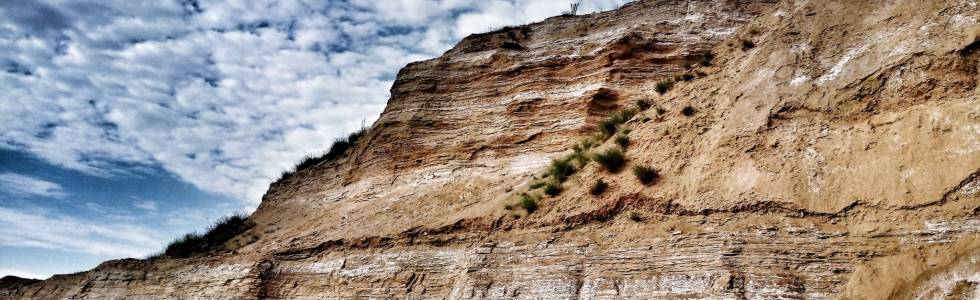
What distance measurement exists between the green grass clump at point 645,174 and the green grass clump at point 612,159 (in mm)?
710

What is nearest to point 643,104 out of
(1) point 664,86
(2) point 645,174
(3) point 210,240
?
(1) point 664,86

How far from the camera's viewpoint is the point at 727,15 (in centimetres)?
1565

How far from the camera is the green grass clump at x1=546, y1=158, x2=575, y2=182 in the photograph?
11.8 metres

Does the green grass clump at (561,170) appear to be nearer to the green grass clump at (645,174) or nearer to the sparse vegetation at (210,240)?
the green grass clump at (645,174)

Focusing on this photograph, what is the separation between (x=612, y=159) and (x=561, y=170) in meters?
1.16

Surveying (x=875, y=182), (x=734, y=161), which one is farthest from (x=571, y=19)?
(x=875, y=182)

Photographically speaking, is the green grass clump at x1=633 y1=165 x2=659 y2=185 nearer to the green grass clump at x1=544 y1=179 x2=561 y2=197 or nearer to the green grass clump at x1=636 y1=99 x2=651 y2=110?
the green grass clump at x1=544 y1=179 x2=561 y2=197

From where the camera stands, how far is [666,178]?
400 inches

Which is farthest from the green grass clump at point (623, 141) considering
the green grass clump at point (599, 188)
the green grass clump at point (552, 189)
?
the green grass clump at point (552, 189)

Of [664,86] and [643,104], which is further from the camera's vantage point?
[664,86]

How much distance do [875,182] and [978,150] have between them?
1.13 meters

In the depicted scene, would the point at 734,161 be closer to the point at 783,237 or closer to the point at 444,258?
the point at 783,237

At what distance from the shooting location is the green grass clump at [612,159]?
11125 millimetres

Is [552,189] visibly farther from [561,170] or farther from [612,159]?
[612,159]
